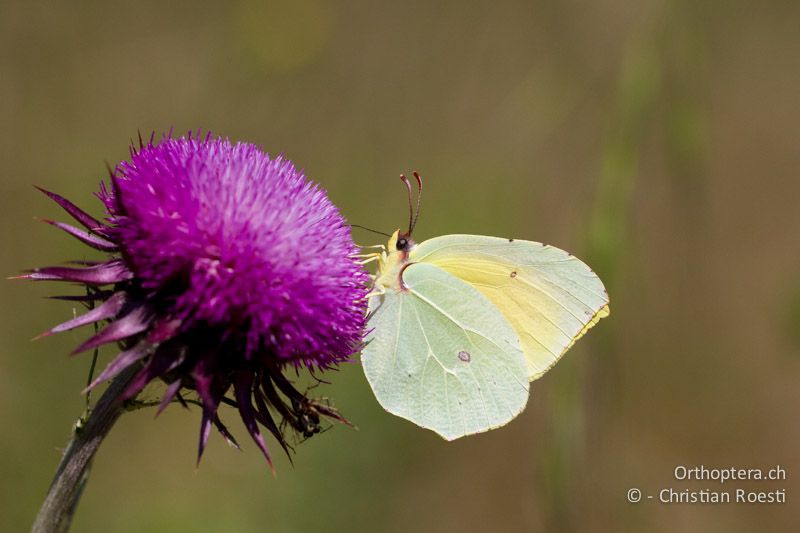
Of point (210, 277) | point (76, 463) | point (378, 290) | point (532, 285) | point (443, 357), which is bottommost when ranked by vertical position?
point (76, 463)

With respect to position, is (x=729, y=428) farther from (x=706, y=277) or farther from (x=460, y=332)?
(x=460, y=332)

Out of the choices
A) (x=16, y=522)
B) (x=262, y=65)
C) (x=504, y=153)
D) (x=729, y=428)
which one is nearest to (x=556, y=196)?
(x=504, y=153)

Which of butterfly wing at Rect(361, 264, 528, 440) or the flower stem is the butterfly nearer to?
butterfly wing at Rect(361, 264, 528, 440)

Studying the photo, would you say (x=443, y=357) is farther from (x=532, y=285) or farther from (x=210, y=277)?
(x=210, y=277)

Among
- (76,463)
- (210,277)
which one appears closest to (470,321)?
(210,277)

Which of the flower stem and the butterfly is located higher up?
the butterfly

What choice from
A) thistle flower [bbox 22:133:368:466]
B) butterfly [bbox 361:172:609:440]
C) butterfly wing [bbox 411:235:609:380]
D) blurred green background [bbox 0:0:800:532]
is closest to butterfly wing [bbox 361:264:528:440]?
butterfly [bbox 361:172:609:440]
